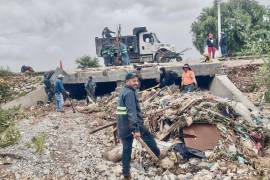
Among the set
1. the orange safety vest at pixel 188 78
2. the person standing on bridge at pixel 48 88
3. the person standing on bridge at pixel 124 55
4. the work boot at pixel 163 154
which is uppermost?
the person standing on bridge at pixel 124 55

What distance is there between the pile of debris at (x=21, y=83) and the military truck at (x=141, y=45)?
537cm

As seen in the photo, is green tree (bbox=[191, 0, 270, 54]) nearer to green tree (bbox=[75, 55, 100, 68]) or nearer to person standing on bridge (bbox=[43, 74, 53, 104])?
green tree (bbox=[75, 55, 100, 68])

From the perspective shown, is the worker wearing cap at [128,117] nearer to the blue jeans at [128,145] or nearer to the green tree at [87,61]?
the blue jeans at [128,145]

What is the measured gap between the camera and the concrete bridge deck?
18234 mm

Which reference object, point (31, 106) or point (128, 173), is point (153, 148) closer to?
point (128, 173)

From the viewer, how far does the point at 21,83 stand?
20.3 m

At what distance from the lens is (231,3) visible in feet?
131

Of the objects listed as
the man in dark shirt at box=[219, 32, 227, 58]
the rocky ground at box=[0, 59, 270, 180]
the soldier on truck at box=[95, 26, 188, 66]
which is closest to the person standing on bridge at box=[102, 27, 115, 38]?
the soldier on truck at box=[95, 26, 188, 66]

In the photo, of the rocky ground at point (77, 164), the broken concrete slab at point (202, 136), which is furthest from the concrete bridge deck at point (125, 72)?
the broken concrete slab at point (202, 136)

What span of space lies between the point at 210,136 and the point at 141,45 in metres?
17.0

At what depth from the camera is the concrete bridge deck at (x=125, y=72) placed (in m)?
18.2

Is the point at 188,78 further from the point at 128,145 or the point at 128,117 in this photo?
the point at 128,117

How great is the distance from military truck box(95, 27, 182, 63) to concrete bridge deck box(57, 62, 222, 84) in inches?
222

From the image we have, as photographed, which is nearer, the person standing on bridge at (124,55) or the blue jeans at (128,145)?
the blue jeans at (128,145)
